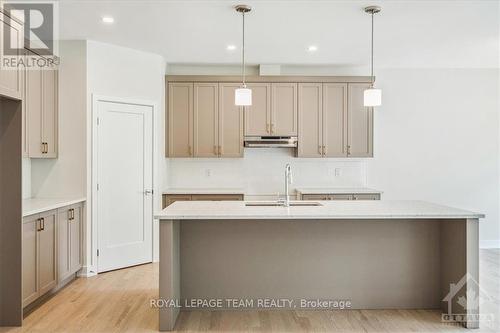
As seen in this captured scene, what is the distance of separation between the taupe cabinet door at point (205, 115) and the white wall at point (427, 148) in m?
0.66

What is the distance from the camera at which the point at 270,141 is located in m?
5.52

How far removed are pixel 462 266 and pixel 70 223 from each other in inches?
142

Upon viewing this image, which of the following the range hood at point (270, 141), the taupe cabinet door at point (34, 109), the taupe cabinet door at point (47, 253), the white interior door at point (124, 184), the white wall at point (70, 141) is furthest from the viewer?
the range hood at point (270, 141)

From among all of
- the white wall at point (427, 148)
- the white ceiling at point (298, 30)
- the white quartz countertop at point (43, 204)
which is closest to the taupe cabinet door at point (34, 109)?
the white quartz countertop at point (43, 204)

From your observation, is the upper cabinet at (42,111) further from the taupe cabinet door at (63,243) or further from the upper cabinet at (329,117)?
the upper cabinet at (329,117)

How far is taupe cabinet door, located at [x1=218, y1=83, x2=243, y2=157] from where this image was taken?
555cm

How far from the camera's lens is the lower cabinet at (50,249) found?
10.9 ft

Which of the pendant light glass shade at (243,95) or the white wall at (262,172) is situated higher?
the pendant light glass shade at (243,95)

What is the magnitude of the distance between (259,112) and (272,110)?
18cm

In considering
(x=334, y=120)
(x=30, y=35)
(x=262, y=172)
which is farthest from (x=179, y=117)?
(x=334, y=120)

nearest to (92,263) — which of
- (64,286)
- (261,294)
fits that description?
(64,286)

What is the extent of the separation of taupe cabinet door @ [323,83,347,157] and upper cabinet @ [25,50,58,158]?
3.35 m

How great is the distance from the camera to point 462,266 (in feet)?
10.2

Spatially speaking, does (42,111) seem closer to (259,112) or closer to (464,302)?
(259,112)
